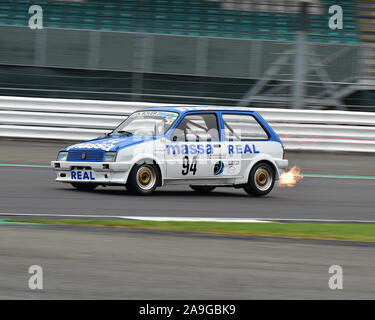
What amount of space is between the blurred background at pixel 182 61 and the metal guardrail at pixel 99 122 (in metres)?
0.29

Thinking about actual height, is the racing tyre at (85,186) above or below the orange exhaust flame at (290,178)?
below

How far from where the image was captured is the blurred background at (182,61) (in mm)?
19141

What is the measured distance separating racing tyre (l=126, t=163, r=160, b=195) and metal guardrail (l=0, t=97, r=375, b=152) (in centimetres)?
717

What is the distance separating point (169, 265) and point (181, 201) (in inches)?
→ 193

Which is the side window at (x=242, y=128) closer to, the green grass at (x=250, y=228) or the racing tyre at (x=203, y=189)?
the racing tyre at (x=203, y=189)

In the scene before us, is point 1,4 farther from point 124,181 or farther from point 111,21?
point 124,181

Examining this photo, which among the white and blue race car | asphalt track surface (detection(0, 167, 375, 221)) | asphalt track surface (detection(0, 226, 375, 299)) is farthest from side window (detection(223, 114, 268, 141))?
asphalt track surface (detection(0, 226, 375, 299))

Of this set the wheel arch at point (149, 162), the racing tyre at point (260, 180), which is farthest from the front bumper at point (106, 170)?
the racing tyre at point (260, 180)

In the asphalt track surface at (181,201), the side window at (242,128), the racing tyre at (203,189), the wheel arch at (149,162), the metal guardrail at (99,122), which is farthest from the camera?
the metal guardrail at (99,122)

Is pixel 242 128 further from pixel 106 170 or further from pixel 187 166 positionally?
pixel 106 170

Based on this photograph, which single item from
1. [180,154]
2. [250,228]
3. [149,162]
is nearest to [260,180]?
[180,154]

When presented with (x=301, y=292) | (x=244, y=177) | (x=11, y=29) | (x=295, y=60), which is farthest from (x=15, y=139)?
(x=301, y=292)

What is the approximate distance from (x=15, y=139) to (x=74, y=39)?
8.67 ft

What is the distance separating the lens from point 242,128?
12.9m
